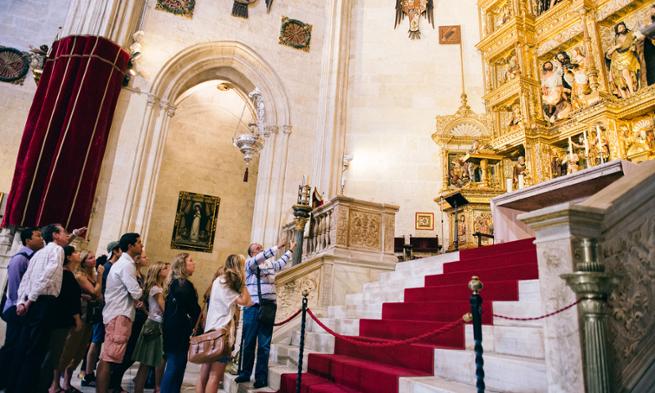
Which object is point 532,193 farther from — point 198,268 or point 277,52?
point 198,268

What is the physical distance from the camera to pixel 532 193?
210 inches

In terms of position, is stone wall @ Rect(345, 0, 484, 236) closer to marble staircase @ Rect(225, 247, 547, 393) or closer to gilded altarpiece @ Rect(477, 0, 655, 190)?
gilded altarpiece @ Rect(477, 0, 655, 190)

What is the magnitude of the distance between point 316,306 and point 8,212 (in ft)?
19.4

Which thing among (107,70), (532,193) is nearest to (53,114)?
(107,70)

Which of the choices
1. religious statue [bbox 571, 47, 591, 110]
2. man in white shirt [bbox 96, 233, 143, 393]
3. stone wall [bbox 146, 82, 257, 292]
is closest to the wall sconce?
religious statue [bbox 571, 47, 591, 110]

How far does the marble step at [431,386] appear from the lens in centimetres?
221

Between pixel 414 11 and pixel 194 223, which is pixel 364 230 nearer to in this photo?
pixel 414 11

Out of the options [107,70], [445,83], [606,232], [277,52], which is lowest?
[606,232]

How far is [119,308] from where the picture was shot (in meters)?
3.10

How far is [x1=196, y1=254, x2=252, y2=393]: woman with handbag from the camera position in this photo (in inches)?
111

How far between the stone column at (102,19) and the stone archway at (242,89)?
1110 mm

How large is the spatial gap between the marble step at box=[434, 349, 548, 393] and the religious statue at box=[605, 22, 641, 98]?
21.5ft

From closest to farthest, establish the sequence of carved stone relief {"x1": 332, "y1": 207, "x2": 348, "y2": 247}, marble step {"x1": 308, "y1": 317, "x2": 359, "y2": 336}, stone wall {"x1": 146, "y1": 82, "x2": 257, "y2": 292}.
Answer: marble step {"x1": 308, "y1": 317, "x2": 359, "y2": 336}, carved stone relief {"x1": 332, "y1": 207, "x2": 348, "y2": 247}, stone wall {"x1": 146, "y1": 82, "x2": 257, "y2": 292}

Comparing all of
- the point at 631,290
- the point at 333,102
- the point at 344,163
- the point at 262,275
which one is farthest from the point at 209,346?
the point at 333,102
